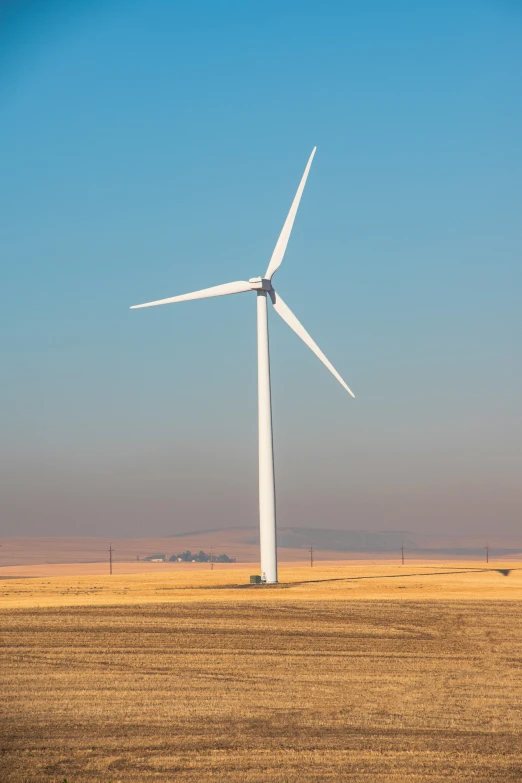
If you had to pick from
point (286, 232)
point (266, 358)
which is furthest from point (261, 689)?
point (286, 232)

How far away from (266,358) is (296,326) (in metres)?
3.06

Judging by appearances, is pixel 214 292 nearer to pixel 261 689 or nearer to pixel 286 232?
pixel 286 232

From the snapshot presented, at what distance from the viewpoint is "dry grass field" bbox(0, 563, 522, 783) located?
21.5m

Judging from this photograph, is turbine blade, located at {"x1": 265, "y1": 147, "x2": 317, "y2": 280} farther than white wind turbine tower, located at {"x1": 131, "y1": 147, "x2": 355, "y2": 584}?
Yes

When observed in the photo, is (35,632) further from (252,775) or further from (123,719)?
(252,775)

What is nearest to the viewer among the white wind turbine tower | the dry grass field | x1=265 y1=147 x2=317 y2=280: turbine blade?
the dry grass field

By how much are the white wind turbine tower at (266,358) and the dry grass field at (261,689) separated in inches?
341

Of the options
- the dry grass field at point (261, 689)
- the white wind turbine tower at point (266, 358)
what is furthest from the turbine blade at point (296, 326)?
the dry grass field at point (261, 689)

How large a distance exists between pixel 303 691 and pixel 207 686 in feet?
9.48

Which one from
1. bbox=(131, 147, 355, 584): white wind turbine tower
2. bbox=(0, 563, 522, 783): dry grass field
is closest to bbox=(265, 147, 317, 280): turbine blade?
bbox=(131, 147, 355, 584): white wind turbine tower

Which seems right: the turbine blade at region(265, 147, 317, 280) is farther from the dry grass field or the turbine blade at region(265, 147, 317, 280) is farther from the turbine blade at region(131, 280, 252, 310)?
the dry grass field

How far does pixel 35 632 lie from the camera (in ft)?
136

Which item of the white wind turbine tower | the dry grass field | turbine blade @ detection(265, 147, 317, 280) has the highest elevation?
turbine blade @ detection(265, 147, 317, 280)

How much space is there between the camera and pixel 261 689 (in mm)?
29719
